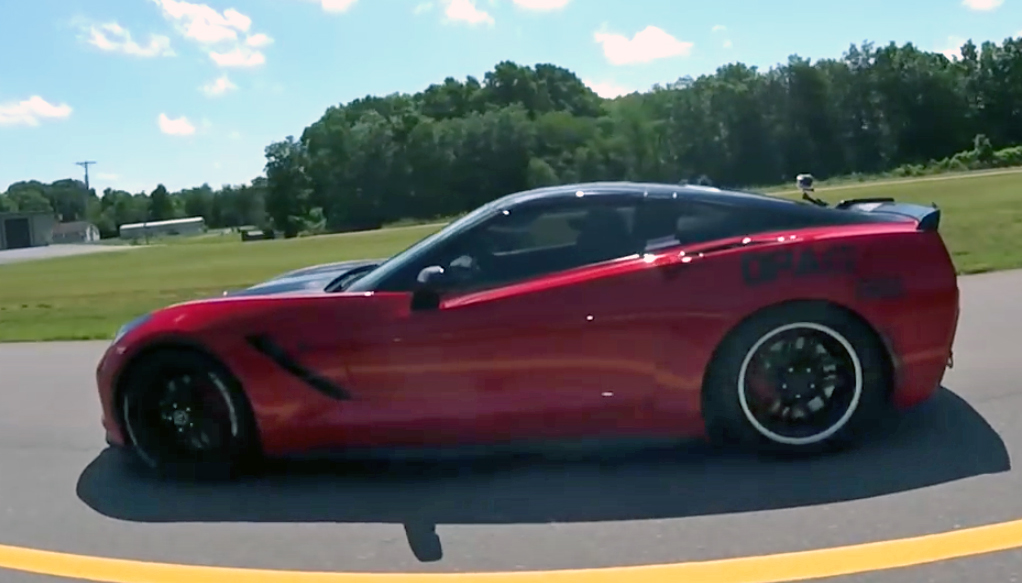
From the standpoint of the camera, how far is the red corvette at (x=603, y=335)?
13.0 feet

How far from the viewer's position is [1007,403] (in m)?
4.71

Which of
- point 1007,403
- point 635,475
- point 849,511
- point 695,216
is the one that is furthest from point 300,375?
point 1007,403

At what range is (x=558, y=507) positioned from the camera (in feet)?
12.3

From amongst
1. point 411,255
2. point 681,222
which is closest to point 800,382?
point 681,222

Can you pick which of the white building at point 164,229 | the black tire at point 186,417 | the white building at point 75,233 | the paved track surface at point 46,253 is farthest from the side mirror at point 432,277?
the white building at point 75,233

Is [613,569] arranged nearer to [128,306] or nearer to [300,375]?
[300,375]

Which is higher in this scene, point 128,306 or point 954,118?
point 954,118

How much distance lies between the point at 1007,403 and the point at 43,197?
16054cm

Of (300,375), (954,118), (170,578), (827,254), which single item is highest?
(954,118)

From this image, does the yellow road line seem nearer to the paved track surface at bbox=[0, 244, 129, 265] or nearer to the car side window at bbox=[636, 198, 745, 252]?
the car side window at bbox=[636, 198, 745, 252]

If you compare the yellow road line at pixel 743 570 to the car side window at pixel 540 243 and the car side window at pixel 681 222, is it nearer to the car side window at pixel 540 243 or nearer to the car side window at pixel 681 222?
the car side window at pixel 540 243

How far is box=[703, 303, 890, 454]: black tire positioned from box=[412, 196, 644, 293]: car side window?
68 centimetres

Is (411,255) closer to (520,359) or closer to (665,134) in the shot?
(520,359)

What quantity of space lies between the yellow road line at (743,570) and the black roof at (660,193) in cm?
173
